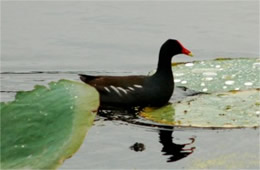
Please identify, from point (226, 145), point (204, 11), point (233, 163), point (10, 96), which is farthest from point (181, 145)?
point (204, 11)

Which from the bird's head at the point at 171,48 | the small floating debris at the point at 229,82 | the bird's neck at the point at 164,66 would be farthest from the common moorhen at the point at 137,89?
the small floating debris at the point at 229,82

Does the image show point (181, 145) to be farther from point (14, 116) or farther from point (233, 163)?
point (14, 116)

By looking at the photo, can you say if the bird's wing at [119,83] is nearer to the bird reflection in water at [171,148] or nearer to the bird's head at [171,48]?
the bird's head at [171,48]

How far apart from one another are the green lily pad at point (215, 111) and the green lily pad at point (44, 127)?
4383 millimetres

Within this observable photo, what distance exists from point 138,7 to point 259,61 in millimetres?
5878

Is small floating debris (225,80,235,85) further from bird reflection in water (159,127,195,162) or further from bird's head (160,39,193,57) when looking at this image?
bird reflection in water (159,127,195,162)

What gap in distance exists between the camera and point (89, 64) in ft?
33.2

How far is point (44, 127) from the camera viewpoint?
2.00m

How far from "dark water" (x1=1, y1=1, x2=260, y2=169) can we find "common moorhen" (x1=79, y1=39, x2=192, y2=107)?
790 mm

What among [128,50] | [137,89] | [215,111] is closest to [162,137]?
[215,111]

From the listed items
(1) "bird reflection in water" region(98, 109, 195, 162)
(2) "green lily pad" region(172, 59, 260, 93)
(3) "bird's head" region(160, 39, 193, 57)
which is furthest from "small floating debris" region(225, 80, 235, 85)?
(1) "bird reflection in water" region(98, 109, 195, 162)

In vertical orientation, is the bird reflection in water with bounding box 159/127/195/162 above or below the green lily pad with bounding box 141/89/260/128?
below

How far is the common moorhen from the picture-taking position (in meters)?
8.02

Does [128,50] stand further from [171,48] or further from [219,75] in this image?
[219,75]
